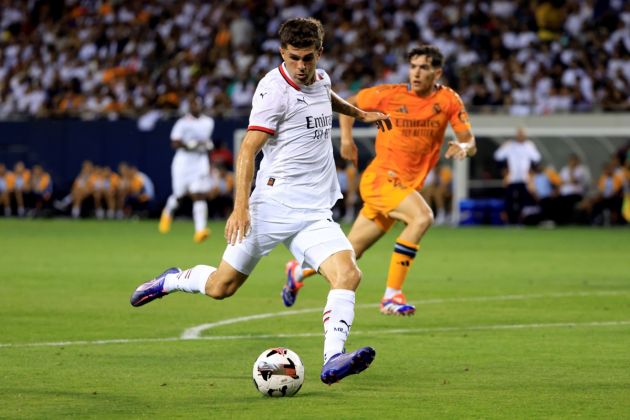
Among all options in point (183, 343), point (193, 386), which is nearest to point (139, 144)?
point (183, 343)

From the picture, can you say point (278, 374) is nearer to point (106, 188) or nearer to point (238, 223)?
point (238, 223)

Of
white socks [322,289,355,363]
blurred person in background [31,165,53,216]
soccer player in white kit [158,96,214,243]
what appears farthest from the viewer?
blurred person in background [31,165,53,216]

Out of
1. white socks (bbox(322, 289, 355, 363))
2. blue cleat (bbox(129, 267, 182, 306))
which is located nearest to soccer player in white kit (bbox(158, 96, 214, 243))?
blue cleat (bbox(129, 267, 182, 306))

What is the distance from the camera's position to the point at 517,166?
98.2 feet

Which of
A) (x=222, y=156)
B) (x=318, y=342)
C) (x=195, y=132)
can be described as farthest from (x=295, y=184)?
(x=222, y=156)

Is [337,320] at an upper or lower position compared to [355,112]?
lower

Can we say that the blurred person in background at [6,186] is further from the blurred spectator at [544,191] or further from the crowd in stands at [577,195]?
the blurred spectator at [544,191]

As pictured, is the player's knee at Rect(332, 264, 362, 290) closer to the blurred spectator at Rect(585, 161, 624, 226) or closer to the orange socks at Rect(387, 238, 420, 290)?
the orange socks at Rect(387, 238, 420, 290)

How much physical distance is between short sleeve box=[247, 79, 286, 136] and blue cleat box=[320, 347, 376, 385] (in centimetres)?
157

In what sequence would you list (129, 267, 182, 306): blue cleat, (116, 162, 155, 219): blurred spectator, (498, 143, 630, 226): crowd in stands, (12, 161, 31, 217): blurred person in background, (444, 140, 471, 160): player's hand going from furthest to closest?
(12, 161, 31, 217): blurred person in background < (116, 162, 155, 219): blurred spectator < (498, 143, 630, 226): crowd in stands < (444, 140, 471, 160): player's hand < (129, 267, 182, 306): blue cleat

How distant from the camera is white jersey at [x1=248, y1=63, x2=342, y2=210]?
840cm

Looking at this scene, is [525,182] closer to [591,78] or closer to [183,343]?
[591,78]

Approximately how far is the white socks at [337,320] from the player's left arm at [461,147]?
3677 mm

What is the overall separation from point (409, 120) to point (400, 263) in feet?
4.96
